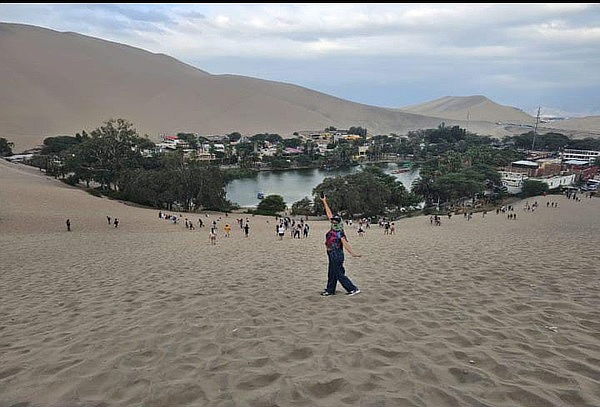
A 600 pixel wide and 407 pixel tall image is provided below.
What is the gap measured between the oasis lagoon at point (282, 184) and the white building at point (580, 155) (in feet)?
95.0

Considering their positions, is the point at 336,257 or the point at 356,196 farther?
the point at 356,196

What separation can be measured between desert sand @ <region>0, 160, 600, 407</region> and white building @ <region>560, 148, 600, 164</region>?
82.8 metres

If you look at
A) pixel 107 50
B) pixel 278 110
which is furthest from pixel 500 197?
pixel 107 50

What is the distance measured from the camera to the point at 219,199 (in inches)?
1483

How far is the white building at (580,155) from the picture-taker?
76.5m

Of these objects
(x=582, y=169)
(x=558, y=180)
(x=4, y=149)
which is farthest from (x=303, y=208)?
(x=4, y=149)

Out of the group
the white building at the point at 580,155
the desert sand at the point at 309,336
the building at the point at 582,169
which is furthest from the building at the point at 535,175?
the desert sand at the point at 309,336

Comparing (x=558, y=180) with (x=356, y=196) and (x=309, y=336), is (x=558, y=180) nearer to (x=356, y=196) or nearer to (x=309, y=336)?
(x=356, y=196)

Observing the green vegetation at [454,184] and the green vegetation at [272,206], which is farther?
the green vegetation at [454,184]

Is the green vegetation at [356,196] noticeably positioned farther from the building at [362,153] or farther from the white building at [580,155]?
the white building at [580,155]

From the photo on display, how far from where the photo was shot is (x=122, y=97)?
470 feet

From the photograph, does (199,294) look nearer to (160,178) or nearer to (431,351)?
(431,351)

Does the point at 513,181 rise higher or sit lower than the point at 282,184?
higher

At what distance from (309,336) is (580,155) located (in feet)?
304
